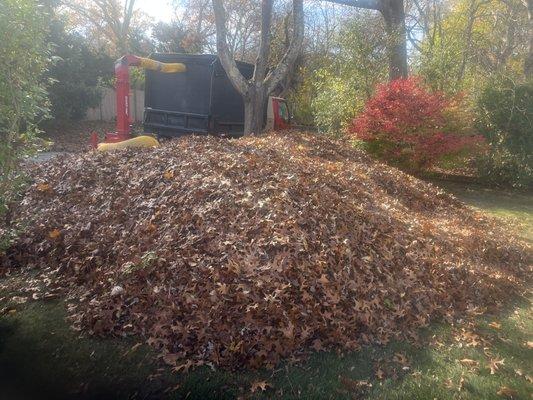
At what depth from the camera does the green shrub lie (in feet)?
40.4

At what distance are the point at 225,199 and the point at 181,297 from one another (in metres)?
1.43

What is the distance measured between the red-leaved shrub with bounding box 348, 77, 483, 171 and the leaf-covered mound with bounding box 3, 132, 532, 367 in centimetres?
519

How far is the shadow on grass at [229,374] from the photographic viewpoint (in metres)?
3.43

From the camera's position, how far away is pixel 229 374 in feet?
11.6

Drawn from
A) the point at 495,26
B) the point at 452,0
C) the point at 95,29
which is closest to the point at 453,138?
the point at 495,26

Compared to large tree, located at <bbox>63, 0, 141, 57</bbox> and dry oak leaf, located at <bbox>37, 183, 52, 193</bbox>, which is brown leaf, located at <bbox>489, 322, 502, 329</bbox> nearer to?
dry oak leaf, located at <bbox>37, 183, 52, 193</bbox>

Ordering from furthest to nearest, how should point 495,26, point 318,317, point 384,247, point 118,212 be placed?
point 495,26
point 118,212
point 384,247
point 318,317

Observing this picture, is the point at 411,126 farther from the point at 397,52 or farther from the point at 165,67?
the point at 165,67

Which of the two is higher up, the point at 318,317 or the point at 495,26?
the point at 495,26

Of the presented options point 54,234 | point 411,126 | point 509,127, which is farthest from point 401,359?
point 509,127

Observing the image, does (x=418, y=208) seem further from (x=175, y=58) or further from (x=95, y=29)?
(x=95, y=29)

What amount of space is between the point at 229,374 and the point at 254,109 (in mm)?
9696

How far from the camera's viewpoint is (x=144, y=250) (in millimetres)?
4855

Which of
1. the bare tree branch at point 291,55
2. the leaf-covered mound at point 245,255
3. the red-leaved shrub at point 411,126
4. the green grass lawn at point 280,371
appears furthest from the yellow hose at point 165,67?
the green grass lawn at point 280,371
